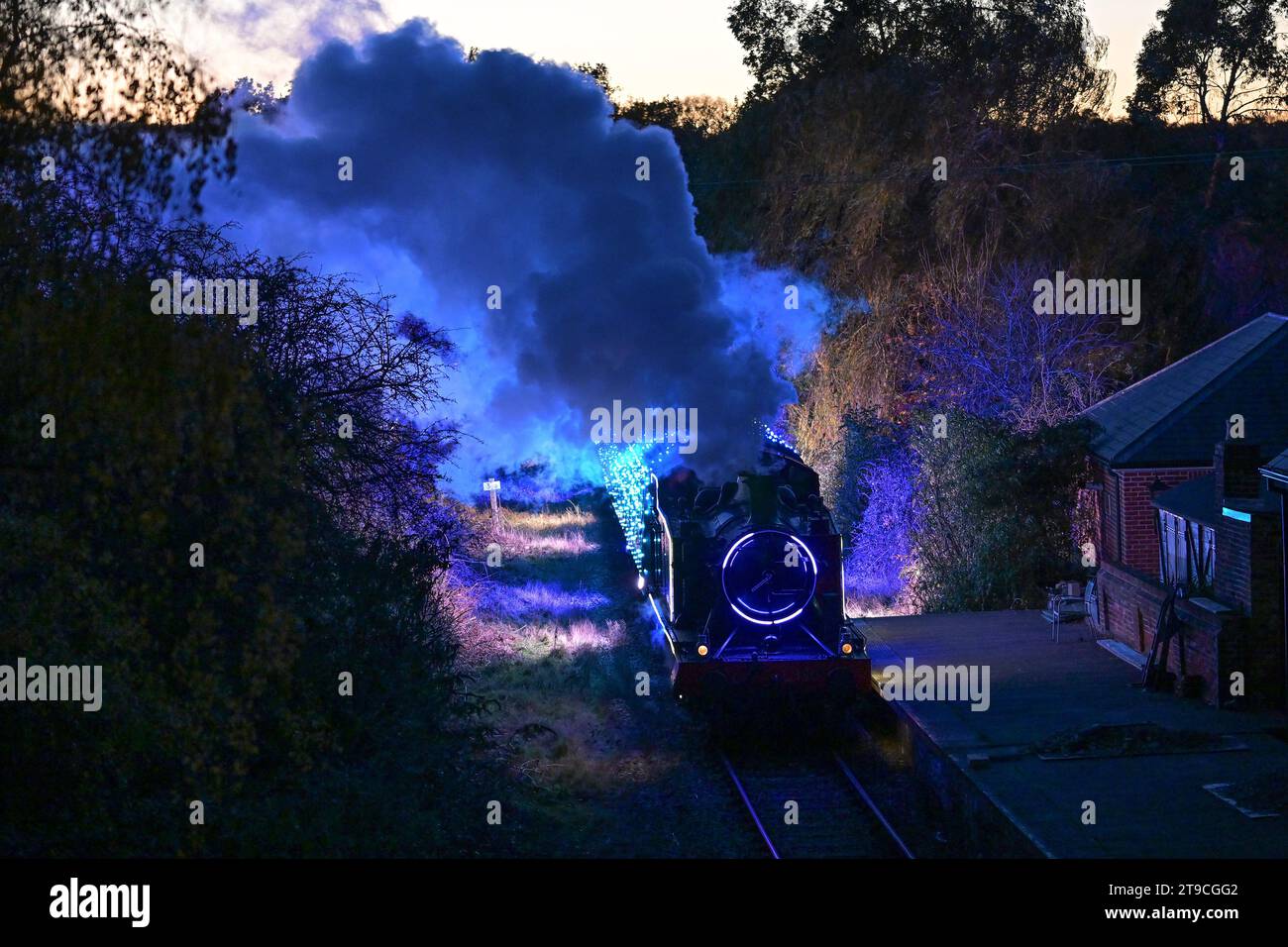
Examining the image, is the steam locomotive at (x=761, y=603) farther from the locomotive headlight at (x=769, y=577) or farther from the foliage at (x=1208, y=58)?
the foliage at (x=1208, y=58)

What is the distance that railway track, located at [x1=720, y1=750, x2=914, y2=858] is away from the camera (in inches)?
413

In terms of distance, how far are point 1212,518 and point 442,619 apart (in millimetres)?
8566

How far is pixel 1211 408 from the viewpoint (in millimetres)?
16766

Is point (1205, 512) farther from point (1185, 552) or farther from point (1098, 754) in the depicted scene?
point (1098, 754)

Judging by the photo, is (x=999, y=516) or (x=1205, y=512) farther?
(x=999, y=516)

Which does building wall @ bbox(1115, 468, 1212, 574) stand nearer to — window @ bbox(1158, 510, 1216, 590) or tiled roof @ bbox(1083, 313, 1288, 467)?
window @ bbox(1158, 510, 1216, 590)

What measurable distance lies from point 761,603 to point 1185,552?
6.39 m

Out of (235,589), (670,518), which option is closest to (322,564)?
(235,589)

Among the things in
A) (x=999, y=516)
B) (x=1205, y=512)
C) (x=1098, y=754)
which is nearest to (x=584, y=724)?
(x=1098, y=754)

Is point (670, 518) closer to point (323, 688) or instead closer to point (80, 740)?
point (323, 688)

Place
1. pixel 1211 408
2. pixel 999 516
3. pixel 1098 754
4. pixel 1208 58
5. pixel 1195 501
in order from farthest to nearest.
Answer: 1. pixel 1208 58
2. pixel 999 516
3. pixel 1211 408
4. pixel 1195 501
5. pixel 1098 754

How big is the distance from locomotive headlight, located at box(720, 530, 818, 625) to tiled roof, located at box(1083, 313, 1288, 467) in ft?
21.3

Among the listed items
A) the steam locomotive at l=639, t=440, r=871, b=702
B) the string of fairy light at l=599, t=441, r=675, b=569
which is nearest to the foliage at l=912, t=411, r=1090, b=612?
the string of fairy light at l=599, t=441, r=675, b=569
